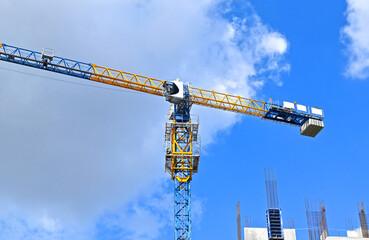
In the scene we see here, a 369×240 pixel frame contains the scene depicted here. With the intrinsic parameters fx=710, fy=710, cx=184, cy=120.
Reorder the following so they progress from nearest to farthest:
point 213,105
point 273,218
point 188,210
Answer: point 273,218 → point 188,210 → point 213,105

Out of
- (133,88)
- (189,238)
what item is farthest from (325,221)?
(133,88)

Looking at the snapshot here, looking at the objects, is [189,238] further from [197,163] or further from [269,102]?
[269,102]

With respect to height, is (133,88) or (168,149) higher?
(133,88)

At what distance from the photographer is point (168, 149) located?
89.9m

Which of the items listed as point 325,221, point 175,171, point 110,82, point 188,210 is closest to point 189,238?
point 188,210

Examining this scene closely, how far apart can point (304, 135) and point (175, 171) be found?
1978 centimetres

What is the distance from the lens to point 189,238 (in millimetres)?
85250

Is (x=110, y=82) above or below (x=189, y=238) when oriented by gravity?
above

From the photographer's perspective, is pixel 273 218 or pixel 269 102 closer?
pixel 273 218

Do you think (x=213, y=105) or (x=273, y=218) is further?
(x=213, y=105)

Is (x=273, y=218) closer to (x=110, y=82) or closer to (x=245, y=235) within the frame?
(x=245, y=235)

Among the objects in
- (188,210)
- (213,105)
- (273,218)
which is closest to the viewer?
(273,218)

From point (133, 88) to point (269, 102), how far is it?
18.7m

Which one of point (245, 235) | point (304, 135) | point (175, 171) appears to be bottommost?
point (245, 235)
